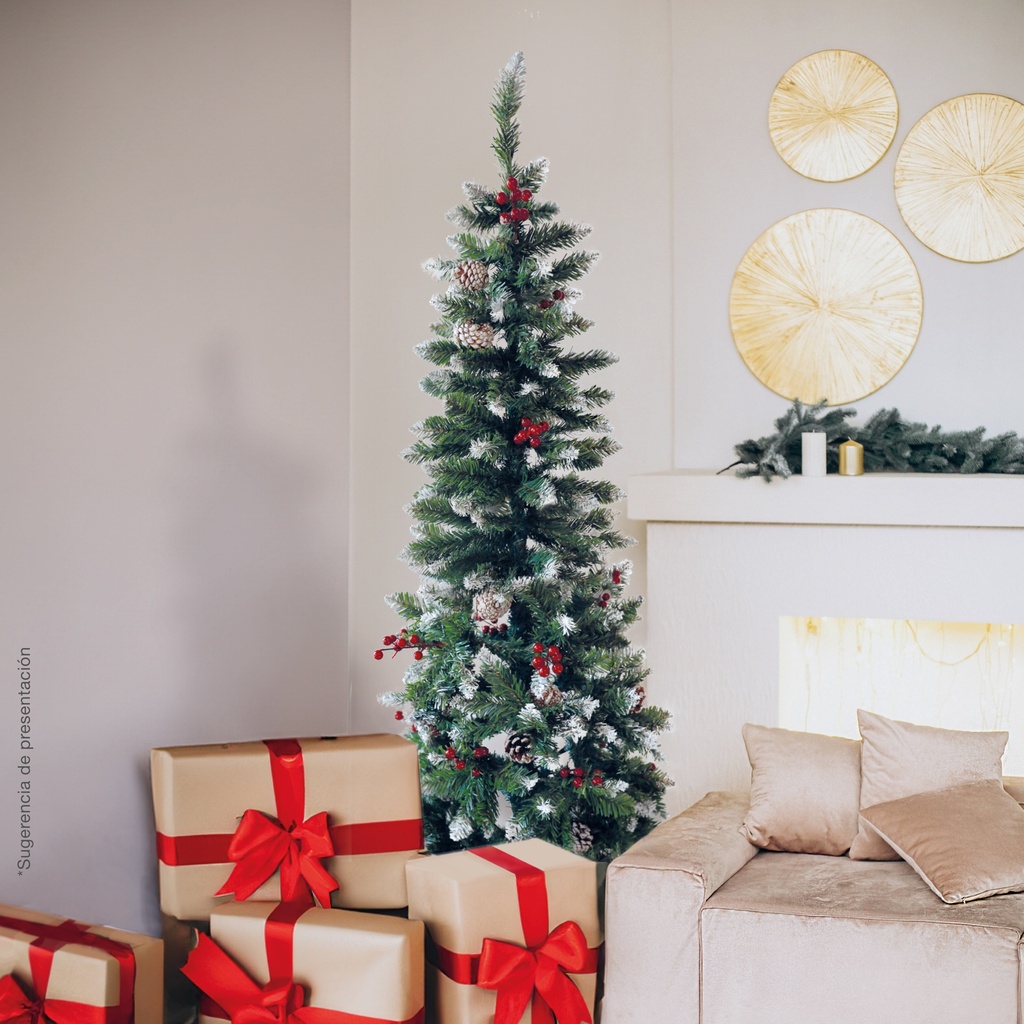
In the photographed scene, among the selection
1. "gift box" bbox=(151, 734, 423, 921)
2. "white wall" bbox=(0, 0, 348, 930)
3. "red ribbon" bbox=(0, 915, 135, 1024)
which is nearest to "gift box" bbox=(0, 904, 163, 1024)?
"red ribbon" bbox=(0, 915, 135, 1024)

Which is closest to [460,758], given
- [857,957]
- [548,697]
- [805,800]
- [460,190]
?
[548,697]

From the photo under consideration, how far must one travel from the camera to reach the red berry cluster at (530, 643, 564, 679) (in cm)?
231

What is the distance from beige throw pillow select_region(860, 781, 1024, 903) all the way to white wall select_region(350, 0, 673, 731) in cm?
125

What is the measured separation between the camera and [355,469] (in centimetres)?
355

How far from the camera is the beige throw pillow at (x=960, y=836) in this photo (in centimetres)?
206

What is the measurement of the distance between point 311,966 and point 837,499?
190cm

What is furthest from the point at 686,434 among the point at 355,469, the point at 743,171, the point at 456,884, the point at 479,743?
the point at 456,884

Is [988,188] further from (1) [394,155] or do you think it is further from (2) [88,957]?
(2) [88,957]

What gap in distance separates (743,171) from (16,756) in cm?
264

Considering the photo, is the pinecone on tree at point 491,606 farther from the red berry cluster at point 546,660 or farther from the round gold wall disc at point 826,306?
the round gold wall disc at point 826,306

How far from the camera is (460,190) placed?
352cm

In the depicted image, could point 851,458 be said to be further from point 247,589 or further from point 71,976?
point 71,976

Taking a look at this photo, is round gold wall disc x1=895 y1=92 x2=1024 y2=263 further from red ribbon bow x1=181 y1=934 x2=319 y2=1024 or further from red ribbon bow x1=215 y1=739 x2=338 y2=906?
red ribbon bow x1=181 y1=934 x2=319 y2=1024

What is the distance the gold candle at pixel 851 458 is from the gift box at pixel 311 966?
1842 mm
